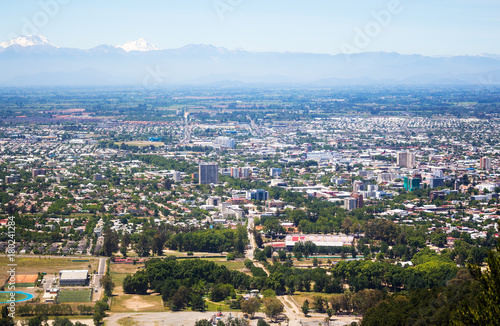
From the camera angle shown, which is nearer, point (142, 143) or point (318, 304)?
point (318, 304)

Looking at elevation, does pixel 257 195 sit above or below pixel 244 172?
below

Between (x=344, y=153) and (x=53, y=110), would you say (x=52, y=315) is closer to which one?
(x=344, y=153)

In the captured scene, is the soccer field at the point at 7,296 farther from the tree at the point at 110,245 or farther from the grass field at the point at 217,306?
the tree at the point at 110,245

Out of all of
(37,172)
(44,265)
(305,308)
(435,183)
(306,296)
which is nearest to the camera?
(305,308)

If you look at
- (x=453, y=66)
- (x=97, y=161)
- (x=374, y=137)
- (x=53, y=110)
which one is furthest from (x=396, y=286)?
(x=453, y=66)

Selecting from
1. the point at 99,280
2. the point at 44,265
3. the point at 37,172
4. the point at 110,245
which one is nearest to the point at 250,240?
the point at 110,245

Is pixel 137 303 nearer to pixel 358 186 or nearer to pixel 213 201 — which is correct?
pixel 213 201

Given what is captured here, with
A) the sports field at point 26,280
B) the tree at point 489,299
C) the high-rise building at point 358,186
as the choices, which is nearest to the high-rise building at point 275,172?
the high-rise building at point 358,186
